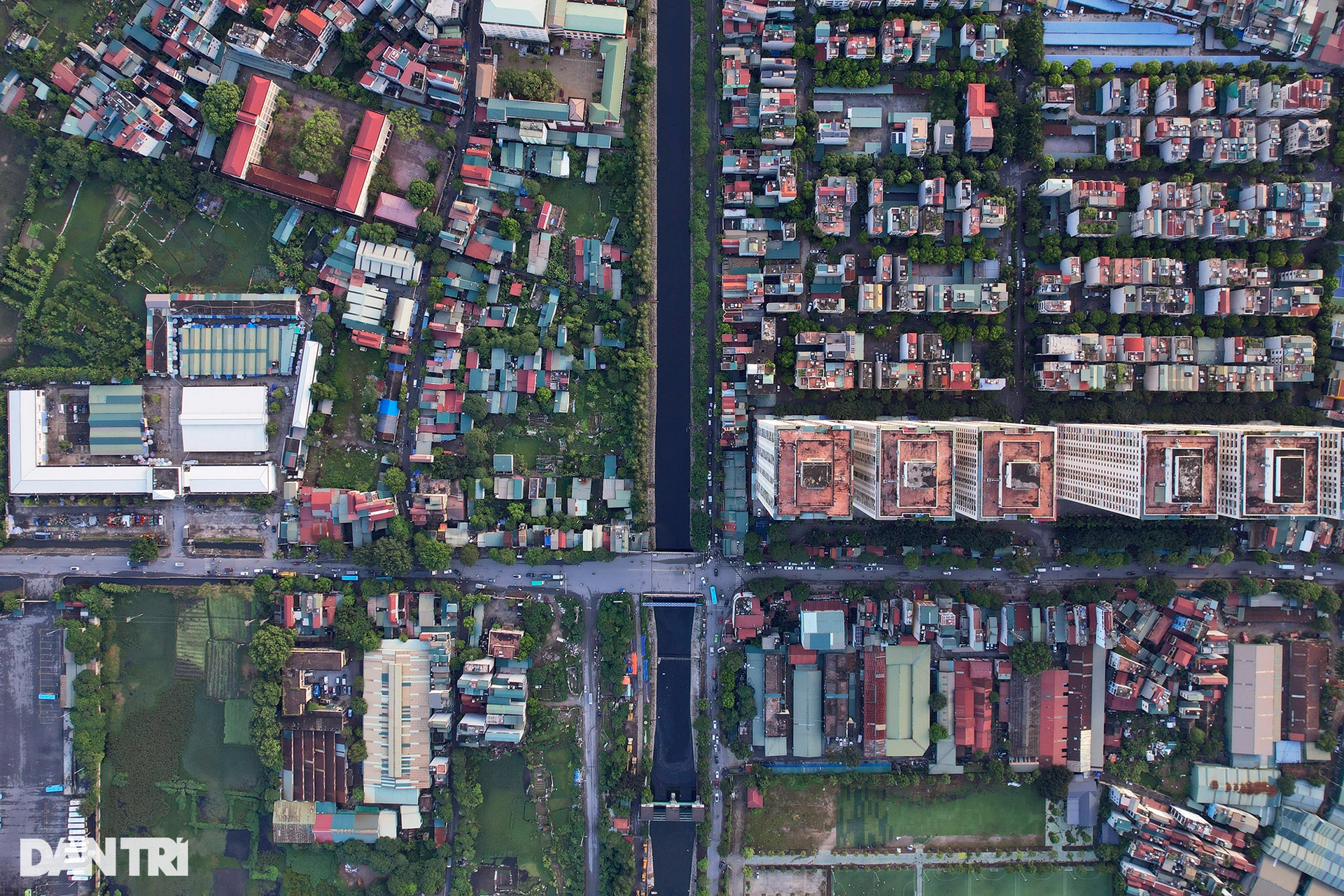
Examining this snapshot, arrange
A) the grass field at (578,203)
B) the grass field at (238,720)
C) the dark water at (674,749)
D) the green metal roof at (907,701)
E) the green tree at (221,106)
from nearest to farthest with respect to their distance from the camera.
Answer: the green tree at (221,106) < the green metal roof at (907,701) < the grass field at (238,720) < the grass field at (578,203) < the dark water at (674,749)

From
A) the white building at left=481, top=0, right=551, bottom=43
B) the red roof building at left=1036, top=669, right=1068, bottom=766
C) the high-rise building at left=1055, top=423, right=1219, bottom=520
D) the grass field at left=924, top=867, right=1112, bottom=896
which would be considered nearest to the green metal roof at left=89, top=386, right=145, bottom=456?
the white building at left=481, top=0, right=551, bottom=43

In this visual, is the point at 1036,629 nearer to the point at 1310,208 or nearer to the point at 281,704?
the point at 1310,208

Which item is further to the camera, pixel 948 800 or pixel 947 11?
pixel 948 800

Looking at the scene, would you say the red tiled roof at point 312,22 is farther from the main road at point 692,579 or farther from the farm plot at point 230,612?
the farm plot at point 230,612

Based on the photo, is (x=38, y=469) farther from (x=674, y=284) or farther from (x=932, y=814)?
(x=932, y=814)

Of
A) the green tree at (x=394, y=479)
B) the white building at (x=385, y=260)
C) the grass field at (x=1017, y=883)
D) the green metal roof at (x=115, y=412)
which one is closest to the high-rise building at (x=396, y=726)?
the green tree at (x=394, y=479)

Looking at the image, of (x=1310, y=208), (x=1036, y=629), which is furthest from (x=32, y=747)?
(x=1310, y=208)

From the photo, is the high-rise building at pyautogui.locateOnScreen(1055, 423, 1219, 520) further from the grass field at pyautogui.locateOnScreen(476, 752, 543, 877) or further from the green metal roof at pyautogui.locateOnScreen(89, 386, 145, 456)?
the green metal roof at pyautogui.locateOnScreen(89, 386, 145, 456)
